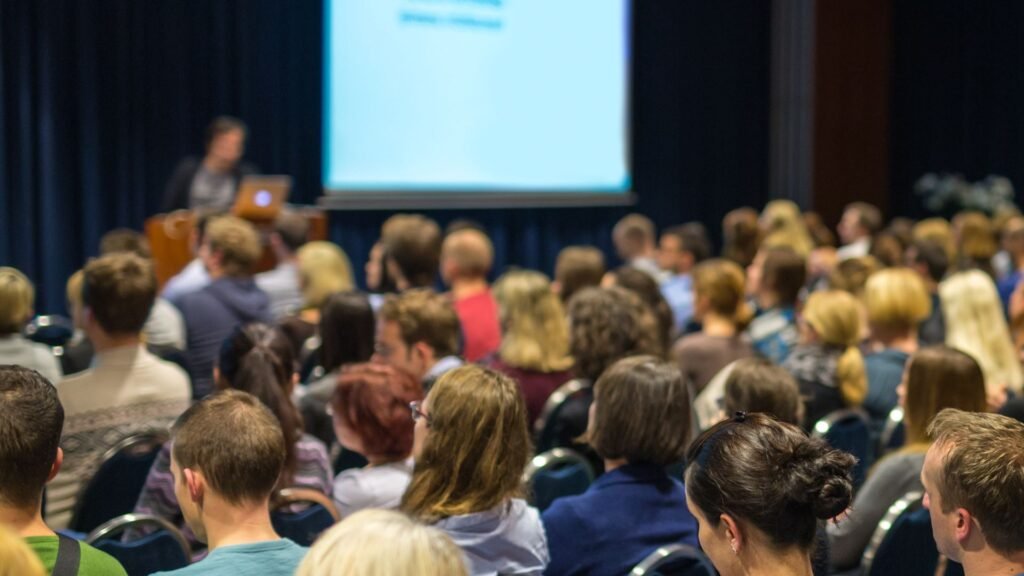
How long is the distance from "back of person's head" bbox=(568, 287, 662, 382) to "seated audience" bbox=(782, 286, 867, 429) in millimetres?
609

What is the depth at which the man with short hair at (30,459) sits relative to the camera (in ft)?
7.17

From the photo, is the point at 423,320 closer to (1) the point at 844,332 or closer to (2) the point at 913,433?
(1) the point at 844,332

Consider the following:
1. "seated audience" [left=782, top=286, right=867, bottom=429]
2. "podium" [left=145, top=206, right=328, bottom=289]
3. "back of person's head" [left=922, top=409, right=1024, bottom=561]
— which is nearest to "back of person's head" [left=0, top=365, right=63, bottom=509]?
"back of person's head" [left=922, top=409, right=1024, bottom=561]

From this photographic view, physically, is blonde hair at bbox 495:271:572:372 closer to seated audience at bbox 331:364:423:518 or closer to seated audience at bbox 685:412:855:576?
seated audience at bbox 331:364:423:518

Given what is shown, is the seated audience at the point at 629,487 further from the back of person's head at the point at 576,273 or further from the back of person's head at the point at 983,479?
the back of person's head at the point at 576,273

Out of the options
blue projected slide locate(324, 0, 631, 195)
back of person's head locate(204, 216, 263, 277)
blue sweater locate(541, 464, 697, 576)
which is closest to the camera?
blue sweater locate(541, 464, 697, 576)

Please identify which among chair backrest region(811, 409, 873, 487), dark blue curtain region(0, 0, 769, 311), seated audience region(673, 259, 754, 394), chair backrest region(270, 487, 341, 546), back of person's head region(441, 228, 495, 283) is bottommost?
chair backrest region(811, 409, 873, 487)

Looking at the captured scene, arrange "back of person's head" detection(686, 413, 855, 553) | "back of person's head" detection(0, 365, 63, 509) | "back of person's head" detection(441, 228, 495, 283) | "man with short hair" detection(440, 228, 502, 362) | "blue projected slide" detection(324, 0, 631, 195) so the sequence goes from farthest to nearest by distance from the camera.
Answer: "blue projected slide" detection(324, 0, 631, 195) → "back of person's head" detection(441, 228, 495, 283) → "man with short hair" detection(440, 228, 502, 362) → "back of person's head" detection(0, 365, 63, 509) → "back of person's head" detection(686, 413, 855, 553)

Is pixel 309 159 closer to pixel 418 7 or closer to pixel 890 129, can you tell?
pixel 418 7

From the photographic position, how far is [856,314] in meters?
4.64

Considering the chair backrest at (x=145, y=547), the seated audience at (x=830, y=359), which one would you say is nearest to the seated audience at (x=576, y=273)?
the seated audience at (x=830, y=359)

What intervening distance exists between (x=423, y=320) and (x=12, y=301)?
4.50ft

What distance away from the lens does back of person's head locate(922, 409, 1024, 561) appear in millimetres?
2170

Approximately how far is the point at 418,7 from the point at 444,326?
6.04m
